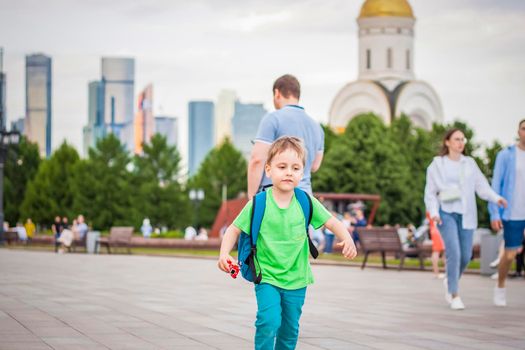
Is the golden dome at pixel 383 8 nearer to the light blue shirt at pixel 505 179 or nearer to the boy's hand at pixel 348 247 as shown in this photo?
the light blue shirt at pixel 505 179

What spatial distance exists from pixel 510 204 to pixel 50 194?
7873 centimetres

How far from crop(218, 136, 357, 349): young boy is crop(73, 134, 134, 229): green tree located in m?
73.6

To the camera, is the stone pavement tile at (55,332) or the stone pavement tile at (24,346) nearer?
the stone pavement tile at (24,346)

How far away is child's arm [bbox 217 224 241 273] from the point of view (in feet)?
20.5

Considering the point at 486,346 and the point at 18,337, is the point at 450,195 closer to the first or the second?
the point at 486,346

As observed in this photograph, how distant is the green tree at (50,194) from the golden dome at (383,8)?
32.1 m

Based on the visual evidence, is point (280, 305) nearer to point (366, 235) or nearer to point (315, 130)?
point (315, 130)

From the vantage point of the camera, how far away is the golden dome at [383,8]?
10719 centimetres

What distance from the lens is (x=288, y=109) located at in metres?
9.19

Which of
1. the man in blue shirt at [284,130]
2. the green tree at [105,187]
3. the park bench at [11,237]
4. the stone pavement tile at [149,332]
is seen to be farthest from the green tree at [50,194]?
the man in blue shirt at [284,130]

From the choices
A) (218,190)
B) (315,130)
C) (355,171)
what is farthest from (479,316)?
(218,190)

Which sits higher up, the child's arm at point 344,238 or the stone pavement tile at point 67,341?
the child's arm at point 344,238

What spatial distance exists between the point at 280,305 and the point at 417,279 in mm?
12656

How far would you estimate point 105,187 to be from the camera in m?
82.4
